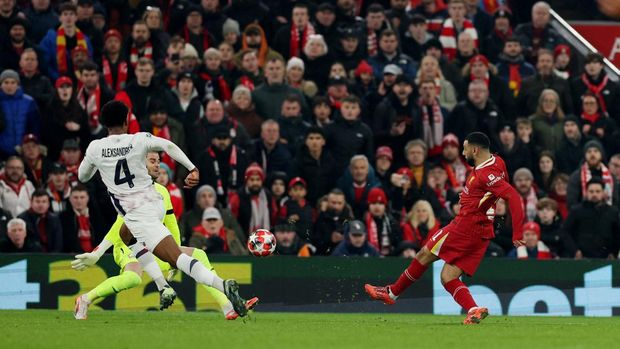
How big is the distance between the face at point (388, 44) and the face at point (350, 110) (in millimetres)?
1706

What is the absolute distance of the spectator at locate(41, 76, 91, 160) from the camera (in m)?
19.7

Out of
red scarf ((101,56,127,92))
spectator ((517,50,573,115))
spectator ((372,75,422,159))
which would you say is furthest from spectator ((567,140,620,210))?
red scarf ((101,56,127,92))

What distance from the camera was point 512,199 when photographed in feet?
46.7

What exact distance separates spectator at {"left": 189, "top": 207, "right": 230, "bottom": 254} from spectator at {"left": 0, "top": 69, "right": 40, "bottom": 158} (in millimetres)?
2803

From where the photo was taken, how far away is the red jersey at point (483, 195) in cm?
1443

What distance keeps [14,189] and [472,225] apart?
6904 mm

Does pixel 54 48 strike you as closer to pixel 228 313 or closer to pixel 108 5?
pixel 108 5

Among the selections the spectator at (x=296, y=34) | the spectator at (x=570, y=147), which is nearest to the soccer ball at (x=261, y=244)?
the spectator at (x=296, y=34)

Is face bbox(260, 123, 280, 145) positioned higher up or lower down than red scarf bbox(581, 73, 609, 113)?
lower down

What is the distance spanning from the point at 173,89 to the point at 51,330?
25.3 feet

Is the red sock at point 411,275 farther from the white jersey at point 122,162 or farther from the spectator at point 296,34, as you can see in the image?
the spectator at point 296,34

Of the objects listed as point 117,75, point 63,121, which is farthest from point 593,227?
point 63,121

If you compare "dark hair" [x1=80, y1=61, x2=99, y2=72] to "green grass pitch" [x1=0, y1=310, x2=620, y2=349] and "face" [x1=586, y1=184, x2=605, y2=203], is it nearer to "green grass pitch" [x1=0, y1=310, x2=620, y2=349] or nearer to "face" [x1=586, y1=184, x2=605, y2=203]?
"green grass pitch" [x1=0, y1=310, x2=620, y2=349]

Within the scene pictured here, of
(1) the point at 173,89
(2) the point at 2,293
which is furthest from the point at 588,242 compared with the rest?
(2) the point at 2,293
